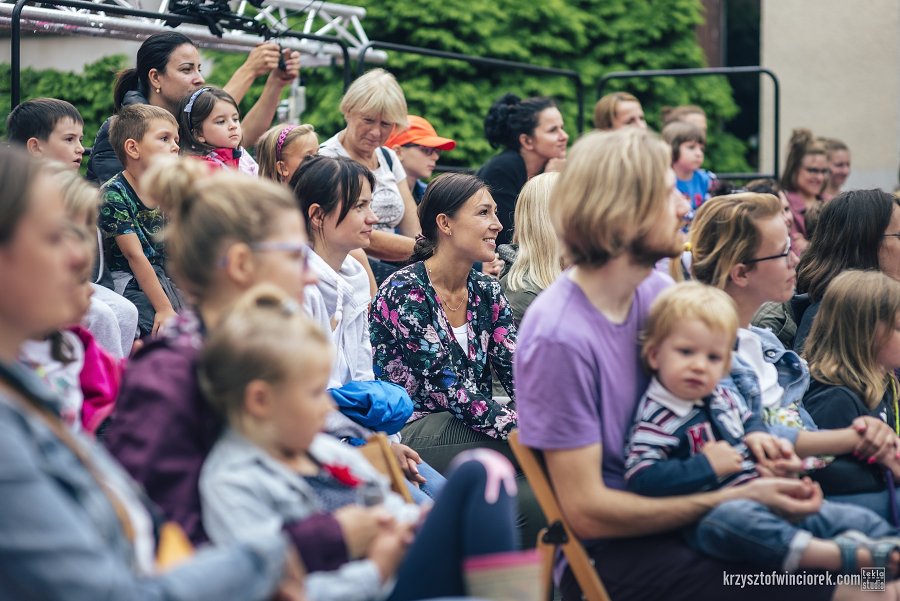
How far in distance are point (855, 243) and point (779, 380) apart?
1.20 meters

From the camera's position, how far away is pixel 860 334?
152 inches

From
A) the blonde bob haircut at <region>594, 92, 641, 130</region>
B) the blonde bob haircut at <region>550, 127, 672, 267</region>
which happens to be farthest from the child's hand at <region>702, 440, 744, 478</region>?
the blonde bob haircut at <region>594, 92, 641, 130</region>

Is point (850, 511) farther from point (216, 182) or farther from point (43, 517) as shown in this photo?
point (43, 517)

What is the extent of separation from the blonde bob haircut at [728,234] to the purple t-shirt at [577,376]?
82 cm

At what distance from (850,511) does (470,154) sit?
9.88 metres

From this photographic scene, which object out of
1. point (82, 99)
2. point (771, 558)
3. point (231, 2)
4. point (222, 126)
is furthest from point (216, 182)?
point (82, 99)

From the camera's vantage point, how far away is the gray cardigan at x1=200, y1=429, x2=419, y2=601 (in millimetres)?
2232

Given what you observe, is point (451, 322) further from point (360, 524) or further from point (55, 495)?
point (55, 495)

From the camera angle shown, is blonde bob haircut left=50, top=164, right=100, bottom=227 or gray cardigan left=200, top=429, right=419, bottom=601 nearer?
gray cardigan left=200, top=429, right=419, bottom=601

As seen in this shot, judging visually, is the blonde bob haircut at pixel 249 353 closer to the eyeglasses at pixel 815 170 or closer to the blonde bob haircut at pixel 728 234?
the blonde bob haircut at pixel 728 234

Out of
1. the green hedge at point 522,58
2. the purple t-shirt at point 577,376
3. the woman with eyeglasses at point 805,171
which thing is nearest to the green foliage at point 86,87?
the green hedge at point 522,58

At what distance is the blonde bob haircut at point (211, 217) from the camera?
2.45 meters

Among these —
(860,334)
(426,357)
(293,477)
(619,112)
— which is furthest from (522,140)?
(293,477)

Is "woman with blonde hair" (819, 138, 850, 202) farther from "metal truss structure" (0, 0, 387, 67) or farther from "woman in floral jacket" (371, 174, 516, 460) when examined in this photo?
"woman in floral jacket" (371, 174, 516, 460)
